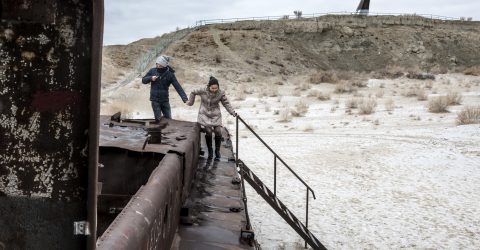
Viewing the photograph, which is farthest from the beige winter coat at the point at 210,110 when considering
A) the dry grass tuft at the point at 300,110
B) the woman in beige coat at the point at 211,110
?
the dry grass tuft at the point at 300,110

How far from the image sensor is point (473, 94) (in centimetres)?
2606

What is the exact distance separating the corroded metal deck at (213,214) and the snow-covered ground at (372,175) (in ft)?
7.93

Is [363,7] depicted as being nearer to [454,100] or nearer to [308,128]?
[454,100]

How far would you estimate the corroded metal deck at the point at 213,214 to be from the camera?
3611 mm

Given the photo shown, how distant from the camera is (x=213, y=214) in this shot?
423cm

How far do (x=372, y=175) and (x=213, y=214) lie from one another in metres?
8.12

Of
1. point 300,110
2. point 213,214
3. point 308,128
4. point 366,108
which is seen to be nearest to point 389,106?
point 366,108

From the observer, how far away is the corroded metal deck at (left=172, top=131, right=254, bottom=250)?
11.8 ft

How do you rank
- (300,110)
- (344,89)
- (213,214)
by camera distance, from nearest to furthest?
(213,214) → (300,110) → (344,89)

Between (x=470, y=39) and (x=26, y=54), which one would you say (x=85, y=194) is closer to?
(x=26, y=54)

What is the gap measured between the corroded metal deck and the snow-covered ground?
242 centimetres

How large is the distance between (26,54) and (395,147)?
547 inches

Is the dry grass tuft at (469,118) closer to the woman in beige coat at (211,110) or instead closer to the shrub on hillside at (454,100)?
the shrub on hillside at (454,100)

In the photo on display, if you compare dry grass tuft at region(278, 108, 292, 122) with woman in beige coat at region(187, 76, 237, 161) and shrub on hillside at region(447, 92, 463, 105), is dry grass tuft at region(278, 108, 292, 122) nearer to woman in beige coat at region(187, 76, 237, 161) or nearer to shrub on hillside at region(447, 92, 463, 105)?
shrub on hillside at region(447, 92, 463, 105)
